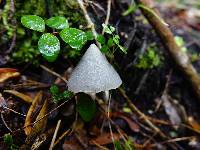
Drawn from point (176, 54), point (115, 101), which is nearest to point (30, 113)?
point (115, 101)

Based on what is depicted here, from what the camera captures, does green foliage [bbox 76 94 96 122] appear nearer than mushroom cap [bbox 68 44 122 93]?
No

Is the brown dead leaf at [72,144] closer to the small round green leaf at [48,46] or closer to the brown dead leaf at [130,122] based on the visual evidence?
the brown dead leaf at [130,122]

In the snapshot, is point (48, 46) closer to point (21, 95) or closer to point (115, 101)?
point (21, 95)

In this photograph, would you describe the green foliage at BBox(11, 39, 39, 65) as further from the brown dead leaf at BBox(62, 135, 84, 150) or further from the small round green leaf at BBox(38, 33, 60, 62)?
the brown dead leaf at BBox(62, 135, 84, 150)

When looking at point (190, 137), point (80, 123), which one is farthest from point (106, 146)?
point (190, 137)

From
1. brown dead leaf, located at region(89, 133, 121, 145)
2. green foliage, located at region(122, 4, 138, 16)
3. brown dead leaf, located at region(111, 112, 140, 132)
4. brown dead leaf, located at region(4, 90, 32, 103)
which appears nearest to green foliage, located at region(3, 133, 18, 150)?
brown dead leaf, located at region(4, 90, 32, 103)

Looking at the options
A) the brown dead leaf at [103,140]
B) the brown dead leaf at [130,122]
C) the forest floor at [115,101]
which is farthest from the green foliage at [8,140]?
→ the brown dead leaf at [130,122]
